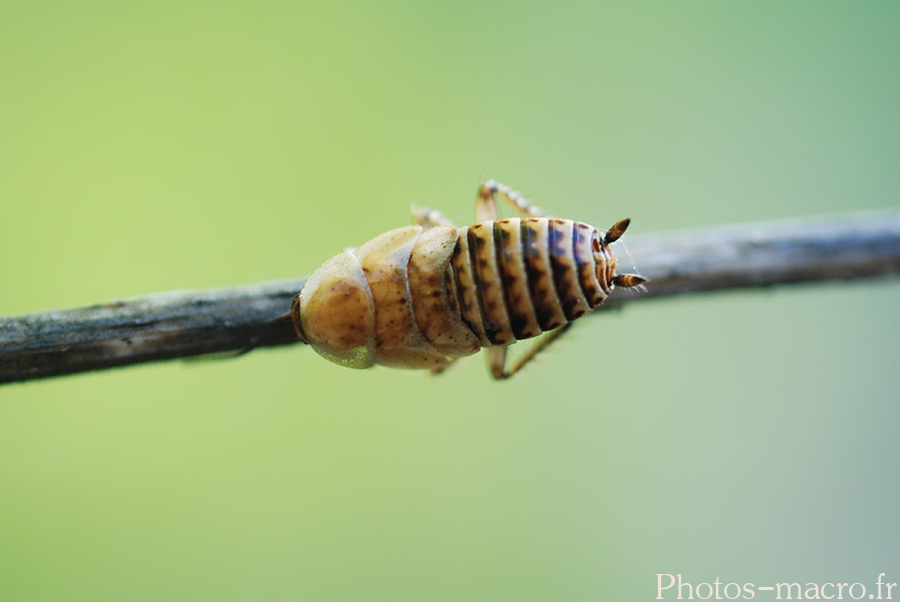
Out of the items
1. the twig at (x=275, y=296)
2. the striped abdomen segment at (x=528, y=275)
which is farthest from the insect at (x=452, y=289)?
the twig at (x=275, y=296)

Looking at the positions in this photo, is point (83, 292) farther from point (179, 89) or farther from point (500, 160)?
point (500, 160)

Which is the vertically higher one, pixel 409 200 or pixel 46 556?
pixel 409 200

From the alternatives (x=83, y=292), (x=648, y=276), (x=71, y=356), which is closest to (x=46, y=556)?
(x=83, y=292)

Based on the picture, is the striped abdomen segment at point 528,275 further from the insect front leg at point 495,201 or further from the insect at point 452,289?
the insect front leg at point 495,201

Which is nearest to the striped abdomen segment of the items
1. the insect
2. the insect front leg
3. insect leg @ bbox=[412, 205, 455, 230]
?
the insect

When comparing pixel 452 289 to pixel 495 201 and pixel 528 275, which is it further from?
pixel 495 201
